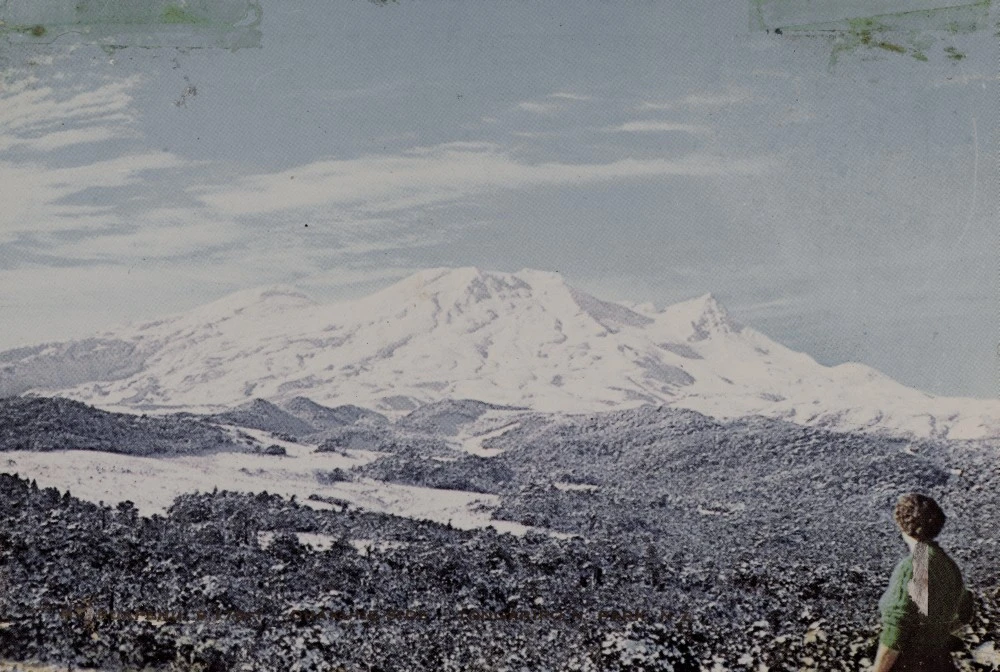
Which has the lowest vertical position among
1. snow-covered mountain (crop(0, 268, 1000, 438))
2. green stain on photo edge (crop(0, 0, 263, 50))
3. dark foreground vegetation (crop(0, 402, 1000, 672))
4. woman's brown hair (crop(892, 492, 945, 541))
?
dark foreground vegetation (crop(0, 402, 1000, 672))

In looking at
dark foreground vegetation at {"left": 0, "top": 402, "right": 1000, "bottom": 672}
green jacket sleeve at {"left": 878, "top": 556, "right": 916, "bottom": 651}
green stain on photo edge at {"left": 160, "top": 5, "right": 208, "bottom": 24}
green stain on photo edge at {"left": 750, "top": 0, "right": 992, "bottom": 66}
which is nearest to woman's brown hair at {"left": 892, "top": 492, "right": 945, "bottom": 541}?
green jacket sleeve at {"left": 878, "top": 556, "right": 916, "bottom": 651}

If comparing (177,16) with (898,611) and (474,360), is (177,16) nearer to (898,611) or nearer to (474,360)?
(474,360)

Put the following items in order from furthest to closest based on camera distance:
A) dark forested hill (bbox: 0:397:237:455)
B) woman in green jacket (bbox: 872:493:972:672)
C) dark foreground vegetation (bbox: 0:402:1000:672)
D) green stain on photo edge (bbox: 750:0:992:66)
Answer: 1. dark forested hill (bbox: 0:397:237:455)
2. green stain on photo edge (bbox: 750:0:992:66)
3. dark foreground vegetation (bbox: 0:402:1000:672)
4. woman in green jacket (bbox: 872:493:972:672)

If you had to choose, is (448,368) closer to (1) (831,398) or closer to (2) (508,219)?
(2) (508,219)

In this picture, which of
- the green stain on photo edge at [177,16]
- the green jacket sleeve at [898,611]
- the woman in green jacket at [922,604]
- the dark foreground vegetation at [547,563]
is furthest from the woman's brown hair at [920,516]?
the green stain on photo edge at [177,16]

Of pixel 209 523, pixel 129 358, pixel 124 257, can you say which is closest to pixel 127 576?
pixel 209 523

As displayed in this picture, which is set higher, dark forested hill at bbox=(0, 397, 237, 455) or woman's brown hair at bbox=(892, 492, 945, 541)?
woman's brown hair at bbox=(892, 492, 945, 541)

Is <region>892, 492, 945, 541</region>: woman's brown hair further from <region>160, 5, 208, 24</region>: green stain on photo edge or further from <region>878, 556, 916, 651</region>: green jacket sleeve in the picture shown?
<region>160, 5, 208, 24</region>: green stain on photo edge
